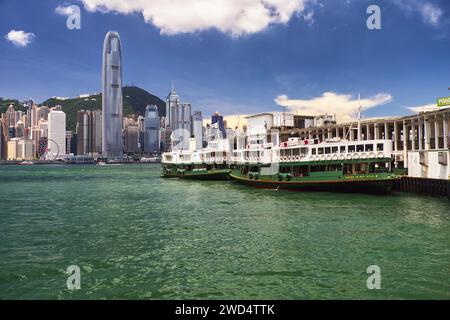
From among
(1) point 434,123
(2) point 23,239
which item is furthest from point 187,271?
(1) point 434,123

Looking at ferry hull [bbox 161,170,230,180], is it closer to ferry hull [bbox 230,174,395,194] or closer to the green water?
ferry hull [bbox 230,174,395,194]

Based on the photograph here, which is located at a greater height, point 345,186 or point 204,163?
point 204,163

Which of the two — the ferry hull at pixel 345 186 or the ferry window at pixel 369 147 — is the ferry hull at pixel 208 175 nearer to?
the ferry hull at pixel 345 186

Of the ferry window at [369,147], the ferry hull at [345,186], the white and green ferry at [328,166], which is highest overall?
the ferry window at [369,147]

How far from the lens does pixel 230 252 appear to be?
1788 cm

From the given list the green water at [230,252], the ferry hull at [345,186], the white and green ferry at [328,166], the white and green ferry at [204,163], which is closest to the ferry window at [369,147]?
the white and green ferry at [328,166]

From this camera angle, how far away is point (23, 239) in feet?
69.8

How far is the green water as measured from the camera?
13.1 metres

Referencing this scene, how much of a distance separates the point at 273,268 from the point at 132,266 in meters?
6.38

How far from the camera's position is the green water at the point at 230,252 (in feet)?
43.0

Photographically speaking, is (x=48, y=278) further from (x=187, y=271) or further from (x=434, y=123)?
(x=434, y=123)

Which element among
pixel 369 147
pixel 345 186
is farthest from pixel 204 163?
pixel 369 147

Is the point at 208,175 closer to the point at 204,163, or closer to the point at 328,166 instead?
the point at 204,163

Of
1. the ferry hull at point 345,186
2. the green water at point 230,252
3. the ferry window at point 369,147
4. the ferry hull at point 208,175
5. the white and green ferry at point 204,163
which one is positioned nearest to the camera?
the green water at point 230,252
